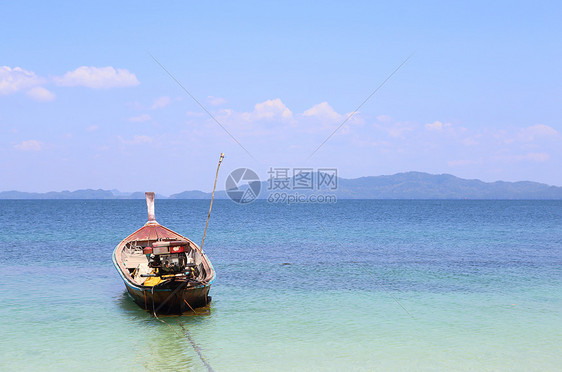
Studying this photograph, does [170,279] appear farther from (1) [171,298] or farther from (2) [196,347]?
(2) [196,347]

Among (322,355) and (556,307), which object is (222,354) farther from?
(556,307)

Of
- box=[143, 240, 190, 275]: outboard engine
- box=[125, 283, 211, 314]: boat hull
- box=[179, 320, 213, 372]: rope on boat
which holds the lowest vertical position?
box=[179, 320, 213, 372]: rope on boat

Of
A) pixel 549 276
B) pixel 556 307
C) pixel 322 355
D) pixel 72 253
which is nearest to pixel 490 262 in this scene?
pixel 549 276

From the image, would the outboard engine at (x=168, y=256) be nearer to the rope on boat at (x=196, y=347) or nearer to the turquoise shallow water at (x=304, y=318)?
the turquoise shallow water at (x=304, y=318)

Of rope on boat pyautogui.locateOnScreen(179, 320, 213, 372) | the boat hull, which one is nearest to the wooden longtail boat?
the boat hull

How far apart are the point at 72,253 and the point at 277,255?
13481 mm

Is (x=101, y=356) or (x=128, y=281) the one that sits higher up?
(x=128, y=281)

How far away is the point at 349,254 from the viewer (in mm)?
32906

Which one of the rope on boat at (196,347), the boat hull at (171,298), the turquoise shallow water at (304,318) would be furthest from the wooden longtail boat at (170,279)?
the rope on boat at (196,347)

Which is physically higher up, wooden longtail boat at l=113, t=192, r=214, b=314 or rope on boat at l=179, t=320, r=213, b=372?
wooden longtail boat at l=113, t=192, r=214, b=314

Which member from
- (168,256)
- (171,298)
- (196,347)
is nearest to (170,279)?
(171,298)

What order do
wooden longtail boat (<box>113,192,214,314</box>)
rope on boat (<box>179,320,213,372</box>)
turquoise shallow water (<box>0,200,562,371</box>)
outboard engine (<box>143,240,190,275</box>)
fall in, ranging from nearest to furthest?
rope on boat (<box>179,320,213,372</box>)
turquoise shallow water (<box>0,200,562,371</box>)
wooden longtail boat (<box>113,192,214,314</box>)
outboard engine (<box>143,240,190,275</box>)

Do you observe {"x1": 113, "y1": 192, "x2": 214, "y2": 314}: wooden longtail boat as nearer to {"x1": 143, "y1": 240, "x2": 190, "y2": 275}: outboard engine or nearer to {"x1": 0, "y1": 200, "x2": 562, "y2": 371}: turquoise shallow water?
{"x1": 143, "y1": 240, "x2": 190, "y2": 275}: outboard engine

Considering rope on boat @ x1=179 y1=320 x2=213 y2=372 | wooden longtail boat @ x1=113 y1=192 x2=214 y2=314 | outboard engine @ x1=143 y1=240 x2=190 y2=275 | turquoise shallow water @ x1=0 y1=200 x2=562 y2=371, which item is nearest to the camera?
rope on boat @ x1=179 y1=320 x2=213 y2=372
